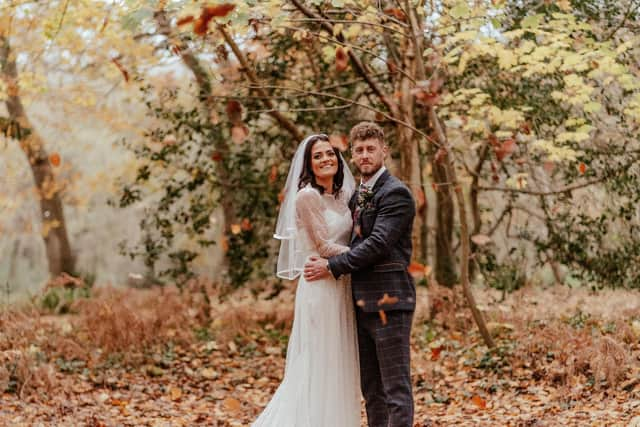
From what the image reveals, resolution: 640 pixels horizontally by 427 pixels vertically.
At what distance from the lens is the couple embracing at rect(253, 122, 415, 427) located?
3805mm

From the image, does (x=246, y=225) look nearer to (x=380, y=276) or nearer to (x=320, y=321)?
(x=320, y=321)

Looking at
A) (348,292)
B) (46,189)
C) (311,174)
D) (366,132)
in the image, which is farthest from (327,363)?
(46,189)

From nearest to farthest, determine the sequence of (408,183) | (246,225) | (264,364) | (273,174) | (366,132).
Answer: (366,132) → (408,183) → (273,174) → (264,364) → (246,225)

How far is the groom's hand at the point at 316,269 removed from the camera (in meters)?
3.96

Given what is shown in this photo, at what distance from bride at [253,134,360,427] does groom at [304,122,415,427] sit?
3.7 inches

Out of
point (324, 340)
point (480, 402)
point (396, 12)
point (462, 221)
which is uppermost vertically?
point (396, 12)

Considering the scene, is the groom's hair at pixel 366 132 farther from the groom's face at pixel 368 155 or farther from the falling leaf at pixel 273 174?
the falling leaf at pixel 273 174

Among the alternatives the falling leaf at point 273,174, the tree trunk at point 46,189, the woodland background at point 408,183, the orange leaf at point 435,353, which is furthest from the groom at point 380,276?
the tree trunk at point 46,189

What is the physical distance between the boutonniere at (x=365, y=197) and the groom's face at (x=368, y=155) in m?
0.09

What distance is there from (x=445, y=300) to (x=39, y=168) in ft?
27.0

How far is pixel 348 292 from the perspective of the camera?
162 inches

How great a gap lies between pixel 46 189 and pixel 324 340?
9641mm

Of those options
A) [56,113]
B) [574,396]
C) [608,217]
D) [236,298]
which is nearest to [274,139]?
[236,298]

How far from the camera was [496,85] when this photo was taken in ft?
25.7
